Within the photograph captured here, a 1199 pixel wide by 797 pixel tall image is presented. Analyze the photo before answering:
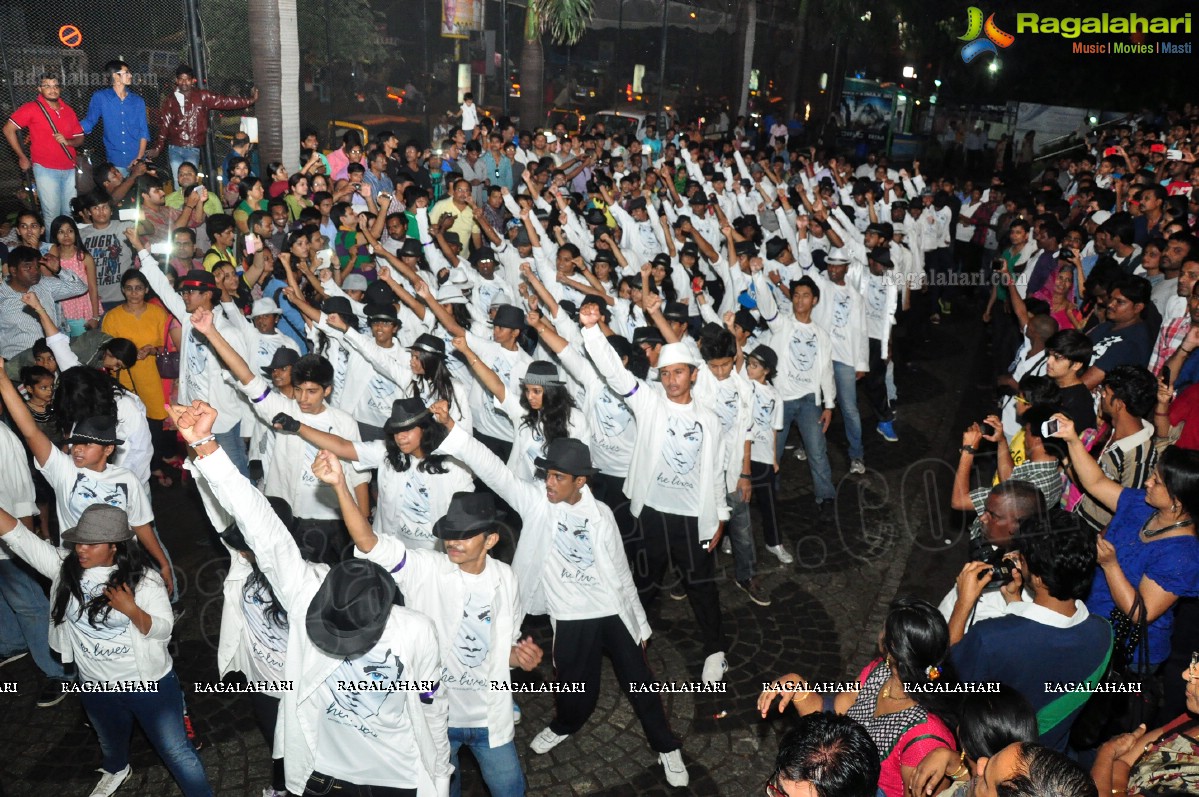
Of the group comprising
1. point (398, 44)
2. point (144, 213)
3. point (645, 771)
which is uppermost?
point (398, 44)

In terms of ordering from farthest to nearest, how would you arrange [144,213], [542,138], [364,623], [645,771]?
[542,138]
[144,213]
[645,771]
[364,623]

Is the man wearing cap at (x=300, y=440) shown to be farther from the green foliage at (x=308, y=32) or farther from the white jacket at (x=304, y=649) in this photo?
the green foliage at (x=308, y=32)

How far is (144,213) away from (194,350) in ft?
10.1

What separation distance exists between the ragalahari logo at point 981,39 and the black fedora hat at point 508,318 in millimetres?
31893

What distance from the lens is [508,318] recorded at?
6.86 meters

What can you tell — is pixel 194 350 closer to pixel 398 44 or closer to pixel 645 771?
pixel 645 771

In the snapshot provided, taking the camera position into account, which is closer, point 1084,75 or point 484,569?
point 484,569

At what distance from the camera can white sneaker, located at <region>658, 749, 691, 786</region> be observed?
16.5ft

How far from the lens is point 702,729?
5.56 metres

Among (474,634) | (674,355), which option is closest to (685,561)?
(674,355)

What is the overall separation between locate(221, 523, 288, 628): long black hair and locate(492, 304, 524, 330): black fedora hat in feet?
9.73

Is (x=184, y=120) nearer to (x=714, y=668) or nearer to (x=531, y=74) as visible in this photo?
(x=714, y=668)

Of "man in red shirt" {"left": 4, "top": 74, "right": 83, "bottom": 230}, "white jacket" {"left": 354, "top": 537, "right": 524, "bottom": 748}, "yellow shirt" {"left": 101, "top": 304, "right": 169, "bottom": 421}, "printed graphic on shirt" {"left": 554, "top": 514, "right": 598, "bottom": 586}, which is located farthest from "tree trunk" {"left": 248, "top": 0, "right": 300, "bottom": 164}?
"white jacket" {"left": 354, "top": 537, "right": 524, "bottom": 748}

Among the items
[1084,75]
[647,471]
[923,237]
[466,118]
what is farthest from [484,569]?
[1084,75]
